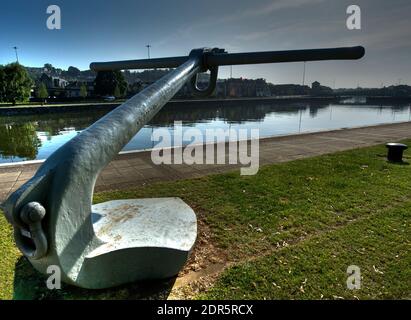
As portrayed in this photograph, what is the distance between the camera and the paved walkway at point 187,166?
7.12 metres

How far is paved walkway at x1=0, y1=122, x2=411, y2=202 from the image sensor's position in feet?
23.4

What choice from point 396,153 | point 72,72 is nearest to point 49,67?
point 72,72

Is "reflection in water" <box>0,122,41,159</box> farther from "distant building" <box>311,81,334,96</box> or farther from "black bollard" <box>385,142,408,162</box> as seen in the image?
"distant building" <box>311,81,334,96</box>

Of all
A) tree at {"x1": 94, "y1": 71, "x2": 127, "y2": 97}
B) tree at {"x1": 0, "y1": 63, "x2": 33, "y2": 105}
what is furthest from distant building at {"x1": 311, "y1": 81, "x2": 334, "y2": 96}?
tree at {"x1": 0, "y1": 63, "x2": 33, "y2": 105}

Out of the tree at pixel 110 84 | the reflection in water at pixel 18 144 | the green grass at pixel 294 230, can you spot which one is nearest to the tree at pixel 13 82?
the tree at pixel 110 84

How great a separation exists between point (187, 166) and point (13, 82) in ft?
163

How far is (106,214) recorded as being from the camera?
13.4 ft

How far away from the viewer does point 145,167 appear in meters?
8.39

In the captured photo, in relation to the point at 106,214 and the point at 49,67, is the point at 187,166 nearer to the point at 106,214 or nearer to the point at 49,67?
the point at 106,214

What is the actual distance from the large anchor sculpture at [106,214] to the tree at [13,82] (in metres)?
51.9

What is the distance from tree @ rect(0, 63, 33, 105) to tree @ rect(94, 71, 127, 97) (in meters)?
19.1

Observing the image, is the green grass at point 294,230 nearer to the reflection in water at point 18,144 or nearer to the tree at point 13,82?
the reflection in water at point 18,144
